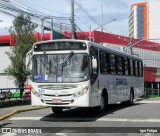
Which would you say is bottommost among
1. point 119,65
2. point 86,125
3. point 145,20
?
point 86,125

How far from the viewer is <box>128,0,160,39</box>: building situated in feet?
499

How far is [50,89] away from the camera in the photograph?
625 inches

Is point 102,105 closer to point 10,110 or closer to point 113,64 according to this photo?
point 113,64

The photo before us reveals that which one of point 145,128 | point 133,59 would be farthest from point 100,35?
point 145,128

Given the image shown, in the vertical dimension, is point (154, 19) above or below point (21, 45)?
above

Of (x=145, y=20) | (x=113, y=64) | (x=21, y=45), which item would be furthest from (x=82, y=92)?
(x=145, y=20)

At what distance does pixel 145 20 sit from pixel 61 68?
493 ft

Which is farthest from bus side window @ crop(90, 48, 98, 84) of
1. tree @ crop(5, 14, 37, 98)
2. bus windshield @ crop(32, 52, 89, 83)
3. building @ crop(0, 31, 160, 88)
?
building @ crop(0, 31, 160, 88)

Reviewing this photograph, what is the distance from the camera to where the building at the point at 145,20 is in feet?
499

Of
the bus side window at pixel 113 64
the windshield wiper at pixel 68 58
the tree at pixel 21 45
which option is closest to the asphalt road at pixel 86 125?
the windshield wiper at pixel 68 58

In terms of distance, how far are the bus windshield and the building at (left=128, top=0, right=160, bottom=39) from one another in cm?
13611

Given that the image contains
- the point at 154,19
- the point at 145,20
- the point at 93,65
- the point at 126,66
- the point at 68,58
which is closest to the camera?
the point at 68,58

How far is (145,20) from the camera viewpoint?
162750mm

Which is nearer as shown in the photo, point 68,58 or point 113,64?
point 68,58
